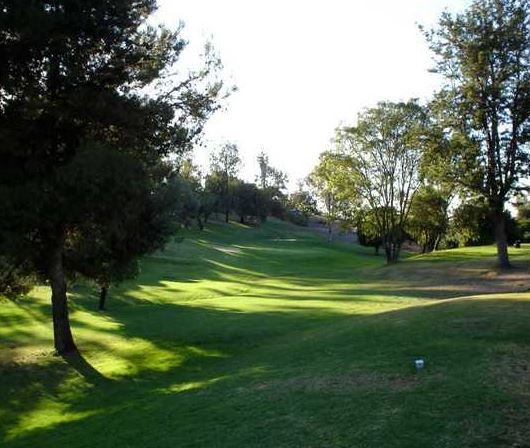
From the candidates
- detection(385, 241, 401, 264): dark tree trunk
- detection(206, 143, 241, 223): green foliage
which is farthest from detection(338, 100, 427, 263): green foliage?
detection(206, 143, 241, 223): green foliage

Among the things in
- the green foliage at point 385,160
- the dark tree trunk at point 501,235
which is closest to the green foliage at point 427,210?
the green foliage at point 385,160

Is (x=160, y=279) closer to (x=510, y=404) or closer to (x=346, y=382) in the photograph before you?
(x=346, y=382)

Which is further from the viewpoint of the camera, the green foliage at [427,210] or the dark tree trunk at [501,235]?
the green foliage at [427,210]

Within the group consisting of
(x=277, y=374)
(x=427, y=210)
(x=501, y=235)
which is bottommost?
(x=277, y=374)

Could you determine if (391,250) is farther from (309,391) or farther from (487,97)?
(309,391)

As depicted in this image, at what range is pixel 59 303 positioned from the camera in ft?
64.1

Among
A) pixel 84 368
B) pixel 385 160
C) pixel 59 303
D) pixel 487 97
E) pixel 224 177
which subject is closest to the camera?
pixel 84 368

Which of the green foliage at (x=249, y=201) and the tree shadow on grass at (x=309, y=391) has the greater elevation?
the green foliage at (x=249, y=201)

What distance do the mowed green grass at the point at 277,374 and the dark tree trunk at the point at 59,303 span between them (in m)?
0.71

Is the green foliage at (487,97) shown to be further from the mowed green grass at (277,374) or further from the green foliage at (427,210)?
the green foliage at (427,210)

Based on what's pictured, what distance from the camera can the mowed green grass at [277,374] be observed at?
7.79 m

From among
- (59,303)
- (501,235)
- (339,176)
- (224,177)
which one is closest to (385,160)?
(339,176)

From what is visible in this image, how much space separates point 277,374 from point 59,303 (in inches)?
408

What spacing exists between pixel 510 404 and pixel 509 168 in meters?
27.6
